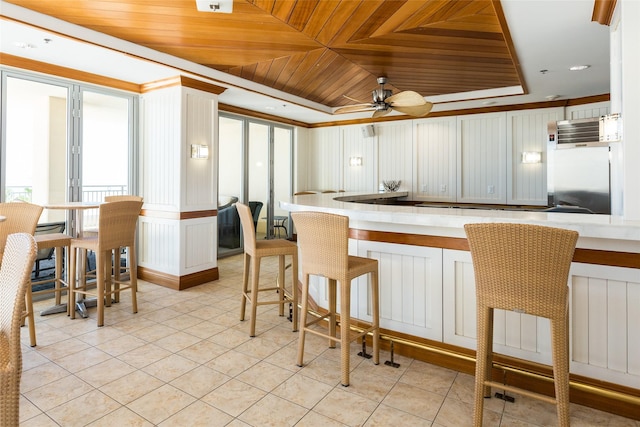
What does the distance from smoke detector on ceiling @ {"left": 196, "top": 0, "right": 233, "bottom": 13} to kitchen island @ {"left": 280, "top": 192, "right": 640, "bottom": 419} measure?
163cm

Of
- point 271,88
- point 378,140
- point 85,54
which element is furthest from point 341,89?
point 85,54

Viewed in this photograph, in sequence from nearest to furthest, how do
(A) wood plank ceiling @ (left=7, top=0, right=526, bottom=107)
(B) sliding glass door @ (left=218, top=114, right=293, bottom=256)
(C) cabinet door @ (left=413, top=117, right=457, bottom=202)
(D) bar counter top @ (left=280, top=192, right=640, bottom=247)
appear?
(D) bar counter top @ (left=280, top=192, right=640, bottom=247), (A) wood plank ceiling @ (left=7, top=0, right=526, bottom=107), (B) sliding glass door @ (left=218, top=114, right=293, bottom=256), (C) cabinet door @ (left=413, top=117, right=457, bottom=202)

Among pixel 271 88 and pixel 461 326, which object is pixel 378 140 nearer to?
pixel 271 88

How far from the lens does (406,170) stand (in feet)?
22.9

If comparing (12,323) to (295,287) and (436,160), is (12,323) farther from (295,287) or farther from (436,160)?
(436,160)

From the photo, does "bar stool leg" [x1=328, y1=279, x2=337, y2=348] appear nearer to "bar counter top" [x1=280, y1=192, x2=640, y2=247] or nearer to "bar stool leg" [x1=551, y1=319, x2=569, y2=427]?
"bar counter top" [x1=280, y1=192, x2=640, y2=247]

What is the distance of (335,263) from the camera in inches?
92.2

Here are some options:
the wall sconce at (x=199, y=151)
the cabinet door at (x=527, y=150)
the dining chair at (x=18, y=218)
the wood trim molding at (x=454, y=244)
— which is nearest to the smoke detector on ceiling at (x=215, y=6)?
the wood trim molding at (x=454, y=244)

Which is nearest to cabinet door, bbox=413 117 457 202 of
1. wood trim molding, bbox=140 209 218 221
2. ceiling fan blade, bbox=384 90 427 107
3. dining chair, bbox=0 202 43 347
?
ceiling fan blade, bbox=384 90 427 107

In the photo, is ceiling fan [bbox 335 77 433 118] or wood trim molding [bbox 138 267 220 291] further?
wood trim molding [bbox 138 267 220 291]

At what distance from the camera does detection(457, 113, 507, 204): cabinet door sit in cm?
606

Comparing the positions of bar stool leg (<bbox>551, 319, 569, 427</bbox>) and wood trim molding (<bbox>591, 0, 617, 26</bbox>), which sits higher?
wood trim molding (<bbox>591, 0, 617, 26</bbox>)

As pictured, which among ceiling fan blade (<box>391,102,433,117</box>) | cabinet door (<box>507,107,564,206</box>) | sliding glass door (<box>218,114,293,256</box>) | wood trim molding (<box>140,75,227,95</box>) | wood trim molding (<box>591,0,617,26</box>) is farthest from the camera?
sliding glass door (<box>218,114,293,256</box>)

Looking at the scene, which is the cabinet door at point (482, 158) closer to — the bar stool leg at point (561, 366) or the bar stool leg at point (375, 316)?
the bar stool leg at point (375, 316)
